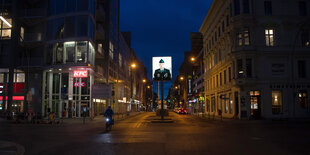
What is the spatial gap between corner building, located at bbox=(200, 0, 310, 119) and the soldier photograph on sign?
803cm

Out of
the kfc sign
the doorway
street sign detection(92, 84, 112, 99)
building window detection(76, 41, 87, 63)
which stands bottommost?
the doorway

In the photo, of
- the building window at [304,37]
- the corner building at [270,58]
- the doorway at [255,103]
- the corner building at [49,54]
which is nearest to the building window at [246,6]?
the corner building at [270,58]

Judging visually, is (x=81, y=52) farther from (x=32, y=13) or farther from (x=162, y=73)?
(x=162, y=73)

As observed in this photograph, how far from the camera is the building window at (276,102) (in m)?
32.4

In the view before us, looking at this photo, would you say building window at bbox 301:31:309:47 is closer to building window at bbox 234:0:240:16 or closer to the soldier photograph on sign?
building window at bbox 234:0:240:16

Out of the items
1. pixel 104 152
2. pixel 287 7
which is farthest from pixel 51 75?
pixel 287 7

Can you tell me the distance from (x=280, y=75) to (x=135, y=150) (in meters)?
28.8

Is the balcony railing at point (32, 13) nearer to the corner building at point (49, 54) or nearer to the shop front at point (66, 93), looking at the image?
the corner building at point (49, 54)

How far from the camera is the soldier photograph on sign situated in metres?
33.7

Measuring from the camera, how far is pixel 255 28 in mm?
33031

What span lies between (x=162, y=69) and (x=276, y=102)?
15342 millimetres

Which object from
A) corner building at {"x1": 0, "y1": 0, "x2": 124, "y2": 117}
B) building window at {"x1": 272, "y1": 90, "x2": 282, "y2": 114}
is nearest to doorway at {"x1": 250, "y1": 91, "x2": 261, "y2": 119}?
building window at {"x1": 272, "y1": 90, "x2": 282, "y2": 114}

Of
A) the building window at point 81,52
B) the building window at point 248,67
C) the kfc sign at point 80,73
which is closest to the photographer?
the building window at point 248,67

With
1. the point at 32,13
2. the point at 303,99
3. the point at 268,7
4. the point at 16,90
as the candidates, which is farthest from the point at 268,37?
the point at 16,90
